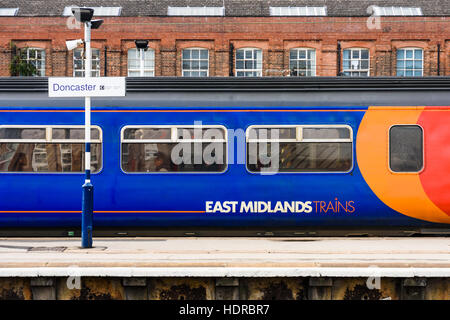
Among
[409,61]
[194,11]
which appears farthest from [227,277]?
[409,61]

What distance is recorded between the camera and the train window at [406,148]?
11117 millimetres

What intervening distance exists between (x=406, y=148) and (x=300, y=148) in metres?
2.06

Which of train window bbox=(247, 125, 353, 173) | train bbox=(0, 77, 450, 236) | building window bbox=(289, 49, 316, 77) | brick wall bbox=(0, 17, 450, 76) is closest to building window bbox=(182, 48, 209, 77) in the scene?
brick wall bbox=(0, 17, 450, 76)

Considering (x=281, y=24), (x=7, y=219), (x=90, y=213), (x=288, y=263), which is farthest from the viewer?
(x=281, y=24)

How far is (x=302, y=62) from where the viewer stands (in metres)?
32.8

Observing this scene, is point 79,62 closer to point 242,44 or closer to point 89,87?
point 242,44

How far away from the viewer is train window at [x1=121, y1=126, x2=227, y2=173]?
11.2m

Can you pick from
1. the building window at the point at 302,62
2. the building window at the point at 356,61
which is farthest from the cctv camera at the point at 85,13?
the building window at the point at 356,61

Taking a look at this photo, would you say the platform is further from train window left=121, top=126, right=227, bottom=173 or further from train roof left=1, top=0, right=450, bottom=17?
train roof left=1, top=0, right=450, bottom=17

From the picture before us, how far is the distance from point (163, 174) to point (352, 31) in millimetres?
24252

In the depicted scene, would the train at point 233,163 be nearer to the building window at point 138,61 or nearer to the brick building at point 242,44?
the brick building at point 242,44

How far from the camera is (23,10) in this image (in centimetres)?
3381
